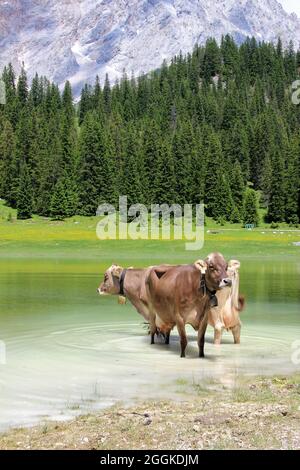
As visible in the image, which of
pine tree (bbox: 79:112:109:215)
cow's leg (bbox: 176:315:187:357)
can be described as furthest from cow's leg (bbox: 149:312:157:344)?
pine tree (bbox: 79:112:109:215)

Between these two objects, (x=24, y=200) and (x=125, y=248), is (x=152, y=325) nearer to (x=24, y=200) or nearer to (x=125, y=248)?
(x=125, y=248)

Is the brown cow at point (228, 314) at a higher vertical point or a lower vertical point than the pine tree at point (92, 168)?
lower

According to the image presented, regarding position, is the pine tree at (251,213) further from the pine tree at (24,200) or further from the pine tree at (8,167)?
the pine tree at (8,167)

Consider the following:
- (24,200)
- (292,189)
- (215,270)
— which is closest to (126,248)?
(215,270)

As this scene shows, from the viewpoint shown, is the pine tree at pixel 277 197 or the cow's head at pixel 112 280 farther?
the pine tree at pixel 277 197

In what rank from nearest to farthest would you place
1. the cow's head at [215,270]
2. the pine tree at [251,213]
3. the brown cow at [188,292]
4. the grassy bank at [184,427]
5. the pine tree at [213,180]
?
the grassy bank at [184,427], the cow's head at [215,270], the brown cow at [188,292], the pine tree at [251,213], the pine tree at [213,180]

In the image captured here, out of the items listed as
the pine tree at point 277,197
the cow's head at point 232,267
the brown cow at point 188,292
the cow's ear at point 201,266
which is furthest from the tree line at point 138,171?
the cow's ear at point 201,266

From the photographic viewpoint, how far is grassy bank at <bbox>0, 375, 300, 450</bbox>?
864 cm

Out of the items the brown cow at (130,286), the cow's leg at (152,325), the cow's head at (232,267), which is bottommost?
the cow's leg at (152,325)

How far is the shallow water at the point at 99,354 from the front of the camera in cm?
1167

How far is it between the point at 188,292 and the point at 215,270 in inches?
43.4

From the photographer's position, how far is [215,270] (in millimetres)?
14734

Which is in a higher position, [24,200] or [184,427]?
[24,200]

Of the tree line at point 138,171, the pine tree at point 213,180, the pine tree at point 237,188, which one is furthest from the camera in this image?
the pine tree at point 237,188
